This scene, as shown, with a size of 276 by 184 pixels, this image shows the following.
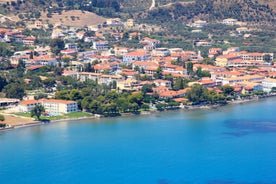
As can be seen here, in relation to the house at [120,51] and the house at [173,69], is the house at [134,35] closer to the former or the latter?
the house at [120,51]

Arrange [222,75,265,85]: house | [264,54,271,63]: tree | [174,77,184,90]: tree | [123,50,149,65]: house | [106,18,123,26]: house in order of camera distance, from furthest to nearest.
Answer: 1. [106,18,123,26]: house
2. [264,54,271,63]: tree
3. [123,50,149,65]: house
4. [222,75,265,85]: house
5. [174,77,184,90]: tree

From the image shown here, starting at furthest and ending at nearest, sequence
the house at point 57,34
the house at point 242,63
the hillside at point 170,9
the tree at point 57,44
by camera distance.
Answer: the hillside at point 170,9 → the house at point 57,34 → the tree at point 57,44 → the house at point 242,63

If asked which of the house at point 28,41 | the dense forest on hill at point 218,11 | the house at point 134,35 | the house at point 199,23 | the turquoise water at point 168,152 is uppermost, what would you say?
the dense forest on hill at point 218,11

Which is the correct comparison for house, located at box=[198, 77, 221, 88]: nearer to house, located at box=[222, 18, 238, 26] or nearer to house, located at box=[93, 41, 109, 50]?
house, located at box=[93, 41, 109, 50]

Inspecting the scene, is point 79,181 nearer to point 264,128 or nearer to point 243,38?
point 264,128

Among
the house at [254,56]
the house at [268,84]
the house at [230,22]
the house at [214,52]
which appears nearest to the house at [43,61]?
the house at [214,52]

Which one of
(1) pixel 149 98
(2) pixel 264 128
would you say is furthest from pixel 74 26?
(2) pixel 264 128

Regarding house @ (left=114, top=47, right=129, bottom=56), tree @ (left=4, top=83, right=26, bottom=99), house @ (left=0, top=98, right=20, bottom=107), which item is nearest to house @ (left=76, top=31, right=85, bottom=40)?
house @ (left=114, top=47, right=129, bottom=56)

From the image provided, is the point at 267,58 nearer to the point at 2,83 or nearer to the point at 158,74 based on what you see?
the point at 158,74
